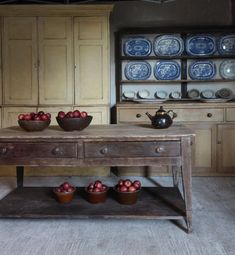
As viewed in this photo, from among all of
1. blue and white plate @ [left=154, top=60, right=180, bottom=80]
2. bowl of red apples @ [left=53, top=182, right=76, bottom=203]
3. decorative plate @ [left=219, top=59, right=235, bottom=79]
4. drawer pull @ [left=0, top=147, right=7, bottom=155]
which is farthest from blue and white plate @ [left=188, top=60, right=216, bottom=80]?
drawer pull @ [left=0, top=147, right=7, bottom=155]

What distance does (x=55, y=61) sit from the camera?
3791 millimetres

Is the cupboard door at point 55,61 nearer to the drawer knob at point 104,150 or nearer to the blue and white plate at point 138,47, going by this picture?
→ the blue and white plate at point 138,47

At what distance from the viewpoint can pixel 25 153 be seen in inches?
86.2

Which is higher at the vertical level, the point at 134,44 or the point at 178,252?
the point at 134,44

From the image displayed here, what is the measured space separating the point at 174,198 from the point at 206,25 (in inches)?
103

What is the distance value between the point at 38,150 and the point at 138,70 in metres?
2.35

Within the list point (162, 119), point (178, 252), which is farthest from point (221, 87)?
point (178, 252)

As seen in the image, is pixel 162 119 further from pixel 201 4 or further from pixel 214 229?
pixel 201 4

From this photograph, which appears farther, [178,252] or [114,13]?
[114,13]

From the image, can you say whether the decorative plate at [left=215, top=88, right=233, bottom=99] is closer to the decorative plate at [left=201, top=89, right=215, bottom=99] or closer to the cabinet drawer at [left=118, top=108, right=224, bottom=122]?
the decorative plate at [left=201, top=89, right=215, bottom=99]

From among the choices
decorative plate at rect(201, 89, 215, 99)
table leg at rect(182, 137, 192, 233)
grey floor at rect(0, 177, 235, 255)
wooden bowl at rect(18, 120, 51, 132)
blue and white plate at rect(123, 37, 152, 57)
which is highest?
Result: blue and white plate at rect(123, 37, 152, 57)

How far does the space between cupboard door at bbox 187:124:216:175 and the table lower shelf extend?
1221 millimetres

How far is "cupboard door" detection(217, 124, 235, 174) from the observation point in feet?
12.2

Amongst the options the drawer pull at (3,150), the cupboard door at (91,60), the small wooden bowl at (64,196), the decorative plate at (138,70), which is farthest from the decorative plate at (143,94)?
the drawer pull at (3,150)
